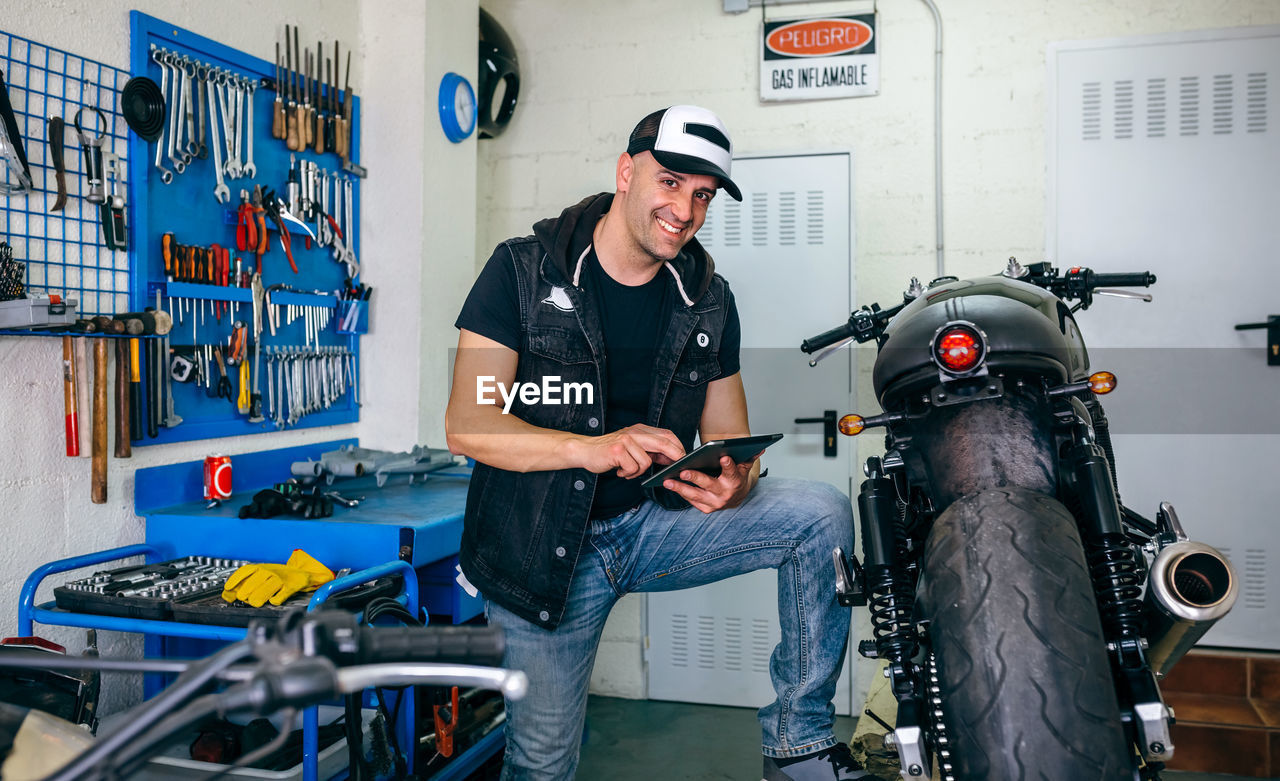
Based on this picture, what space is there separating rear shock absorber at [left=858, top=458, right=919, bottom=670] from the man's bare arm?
0.38m

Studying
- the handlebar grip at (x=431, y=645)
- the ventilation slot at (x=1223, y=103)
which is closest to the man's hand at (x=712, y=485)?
the handlebar grip at (x=431, y=645)

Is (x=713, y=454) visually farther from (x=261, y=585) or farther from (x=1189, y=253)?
(x=1189, y=253)

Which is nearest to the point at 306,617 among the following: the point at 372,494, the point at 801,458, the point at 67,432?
the point at 67,432

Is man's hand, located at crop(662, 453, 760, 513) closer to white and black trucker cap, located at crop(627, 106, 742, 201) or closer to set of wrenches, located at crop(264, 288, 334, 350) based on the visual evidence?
white and black trucker cap, located at crop(627, 106, 742, 201)

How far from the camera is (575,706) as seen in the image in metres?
1.91

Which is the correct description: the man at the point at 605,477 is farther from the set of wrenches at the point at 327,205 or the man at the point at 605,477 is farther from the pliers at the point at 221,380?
the set of wrenches at the point at 327,205

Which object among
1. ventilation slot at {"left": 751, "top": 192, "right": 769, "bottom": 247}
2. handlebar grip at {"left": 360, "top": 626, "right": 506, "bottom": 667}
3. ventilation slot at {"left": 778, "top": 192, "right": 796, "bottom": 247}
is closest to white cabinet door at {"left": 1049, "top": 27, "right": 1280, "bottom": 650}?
ventilation slot at {"left": 778, "top": 192, "right": 796, "bottom": 247}

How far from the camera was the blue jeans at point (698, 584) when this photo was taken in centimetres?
175

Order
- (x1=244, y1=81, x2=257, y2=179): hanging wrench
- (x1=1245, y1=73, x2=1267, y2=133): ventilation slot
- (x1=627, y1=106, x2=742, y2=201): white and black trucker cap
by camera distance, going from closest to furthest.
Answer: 1. (x1=627, y1=106, x2=742, y2=201): white and black trucker cap
2. (x1=244, y1=81, x2=257, y2=179): hanging wrench
3. (x1=1245, y1=73, x2=1267, y2=133): ventilation slot

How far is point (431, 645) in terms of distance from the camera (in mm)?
732

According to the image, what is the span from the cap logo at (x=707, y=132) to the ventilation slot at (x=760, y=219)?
5.84 feet

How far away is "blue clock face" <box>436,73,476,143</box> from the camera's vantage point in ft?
11.5

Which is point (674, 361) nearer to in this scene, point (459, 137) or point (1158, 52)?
point (459, 137)

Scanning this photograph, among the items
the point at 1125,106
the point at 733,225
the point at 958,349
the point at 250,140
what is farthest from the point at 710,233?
the point at 958,349
